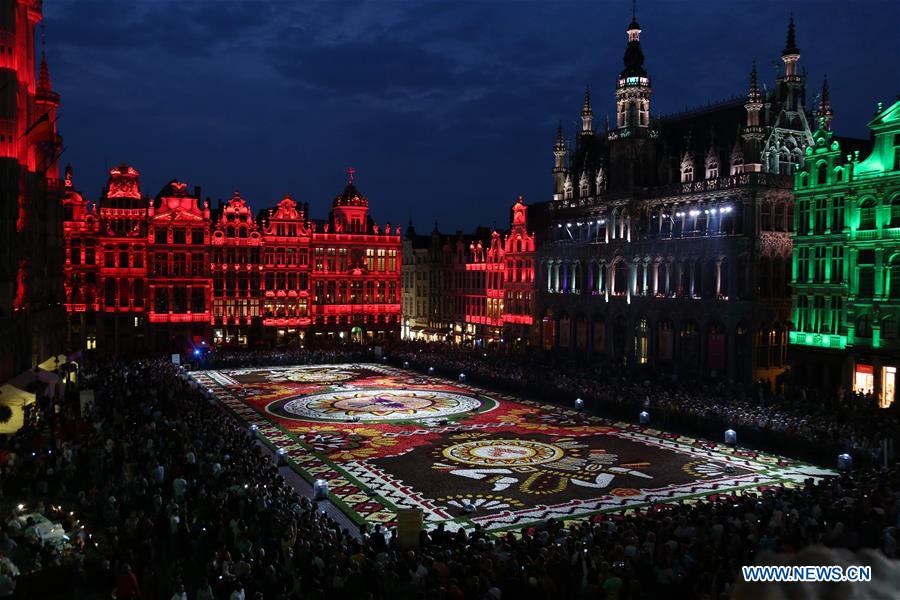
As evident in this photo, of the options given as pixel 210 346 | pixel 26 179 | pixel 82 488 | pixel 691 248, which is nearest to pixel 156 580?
pixel 82 488

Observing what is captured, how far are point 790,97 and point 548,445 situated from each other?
3147 centimetres

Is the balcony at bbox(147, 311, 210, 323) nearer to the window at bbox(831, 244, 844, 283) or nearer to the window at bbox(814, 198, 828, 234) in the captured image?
the window at bbox(814, 198, 828, 234)

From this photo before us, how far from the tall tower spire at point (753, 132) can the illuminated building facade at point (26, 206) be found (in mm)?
40281

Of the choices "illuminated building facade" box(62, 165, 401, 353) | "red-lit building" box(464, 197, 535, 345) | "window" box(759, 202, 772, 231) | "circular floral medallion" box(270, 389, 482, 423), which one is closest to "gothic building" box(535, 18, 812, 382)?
"window" box(759, 202, 772, 231)

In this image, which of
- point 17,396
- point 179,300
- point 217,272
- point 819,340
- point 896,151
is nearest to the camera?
point 17,396

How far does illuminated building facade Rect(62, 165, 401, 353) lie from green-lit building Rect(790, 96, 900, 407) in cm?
4725

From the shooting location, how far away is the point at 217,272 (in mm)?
74438

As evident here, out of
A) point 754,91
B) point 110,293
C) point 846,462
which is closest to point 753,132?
point 754,91

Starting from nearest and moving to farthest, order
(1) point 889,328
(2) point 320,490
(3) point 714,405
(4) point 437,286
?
(2) point 320,490
(3) point 714,405
(1) point 889,328
(4) point 437,286

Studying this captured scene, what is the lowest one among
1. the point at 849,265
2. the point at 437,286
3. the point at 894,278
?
the point at 437,286

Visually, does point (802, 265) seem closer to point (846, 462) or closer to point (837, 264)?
point (837, 264)

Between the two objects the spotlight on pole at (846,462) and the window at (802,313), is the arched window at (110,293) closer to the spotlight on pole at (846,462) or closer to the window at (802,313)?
the window at (802,313)

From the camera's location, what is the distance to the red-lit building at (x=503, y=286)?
70.9m

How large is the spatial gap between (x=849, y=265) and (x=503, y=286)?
124 feet
